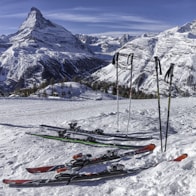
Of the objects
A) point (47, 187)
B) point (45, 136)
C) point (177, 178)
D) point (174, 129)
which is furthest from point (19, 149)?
point (174, 129)

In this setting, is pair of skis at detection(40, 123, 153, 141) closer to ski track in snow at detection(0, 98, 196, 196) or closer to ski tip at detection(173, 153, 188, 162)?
ski track in snow at detection(0, 98, 196, 196)

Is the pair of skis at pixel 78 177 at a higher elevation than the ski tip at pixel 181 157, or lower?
lower

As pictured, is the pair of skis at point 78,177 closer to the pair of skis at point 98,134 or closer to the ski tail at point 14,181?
the ski tail at point 14,181

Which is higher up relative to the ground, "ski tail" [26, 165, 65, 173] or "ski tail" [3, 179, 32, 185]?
"ski tail" [26, 165, 65, 173]

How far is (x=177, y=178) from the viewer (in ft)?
35.6

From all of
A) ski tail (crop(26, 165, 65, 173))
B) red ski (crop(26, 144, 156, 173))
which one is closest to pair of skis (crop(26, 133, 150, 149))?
red ski (crop(26, 144, 156, 173))

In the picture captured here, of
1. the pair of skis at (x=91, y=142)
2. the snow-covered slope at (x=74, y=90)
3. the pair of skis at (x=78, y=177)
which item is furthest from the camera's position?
the snow-covered slope at (x=74, y=90)

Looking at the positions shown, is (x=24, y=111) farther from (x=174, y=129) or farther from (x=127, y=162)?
(x=127, y=162)

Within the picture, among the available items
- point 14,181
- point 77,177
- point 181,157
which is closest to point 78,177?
point 77,177

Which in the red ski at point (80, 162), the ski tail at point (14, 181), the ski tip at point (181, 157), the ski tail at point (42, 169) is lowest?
the ski tail at point (14, 181)

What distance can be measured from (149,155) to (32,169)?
574cm

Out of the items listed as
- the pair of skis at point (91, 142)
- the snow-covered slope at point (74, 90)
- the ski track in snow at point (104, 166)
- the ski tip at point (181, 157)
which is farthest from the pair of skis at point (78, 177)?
the snow-covered slope at point (74, 90)

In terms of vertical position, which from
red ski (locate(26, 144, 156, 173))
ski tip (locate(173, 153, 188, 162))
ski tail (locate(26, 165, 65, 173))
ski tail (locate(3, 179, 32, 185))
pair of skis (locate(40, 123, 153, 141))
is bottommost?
ski tail (locate(3, 179, 32, 185))

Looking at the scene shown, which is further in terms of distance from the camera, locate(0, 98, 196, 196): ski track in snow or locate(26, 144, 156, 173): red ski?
locate(26, 144, 156, 173): red ski
